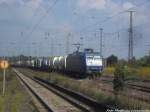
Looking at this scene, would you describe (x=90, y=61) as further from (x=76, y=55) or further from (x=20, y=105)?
(x=20, y=105)

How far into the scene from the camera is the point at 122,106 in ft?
67.5

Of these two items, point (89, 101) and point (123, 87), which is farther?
point (123, 87)

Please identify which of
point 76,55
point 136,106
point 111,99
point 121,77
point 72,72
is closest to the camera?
point 136,106

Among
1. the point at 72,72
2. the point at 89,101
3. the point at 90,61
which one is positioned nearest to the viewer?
the point at 89,101

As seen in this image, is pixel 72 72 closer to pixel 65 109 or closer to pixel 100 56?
pixel 100 56

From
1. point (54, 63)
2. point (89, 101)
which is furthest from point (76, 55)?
point (89, 101)

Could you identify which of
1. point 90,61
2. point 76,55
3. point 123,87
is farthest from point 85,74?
point 123,87

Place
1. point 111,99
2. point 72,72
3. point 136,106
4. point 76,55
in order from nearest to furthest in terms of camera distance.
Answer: point 136,106
point 111,99
point 76,55
point 72,72

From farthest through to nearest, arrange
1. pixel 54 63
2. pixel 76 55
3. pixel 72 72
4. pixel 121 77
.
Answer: pixel 54 63, pixel 72 72, pixel 76 55, pixel 121 77

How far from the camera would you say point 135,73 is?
65.6 m

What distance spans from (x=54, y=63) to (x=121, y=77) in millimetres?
69639

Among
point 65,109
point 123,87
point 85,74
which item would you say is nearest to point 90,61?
point 85,74

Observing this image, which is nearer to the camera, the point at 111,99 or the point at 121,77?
the point at 111,99

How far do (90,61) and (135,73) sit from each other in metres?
9.69
